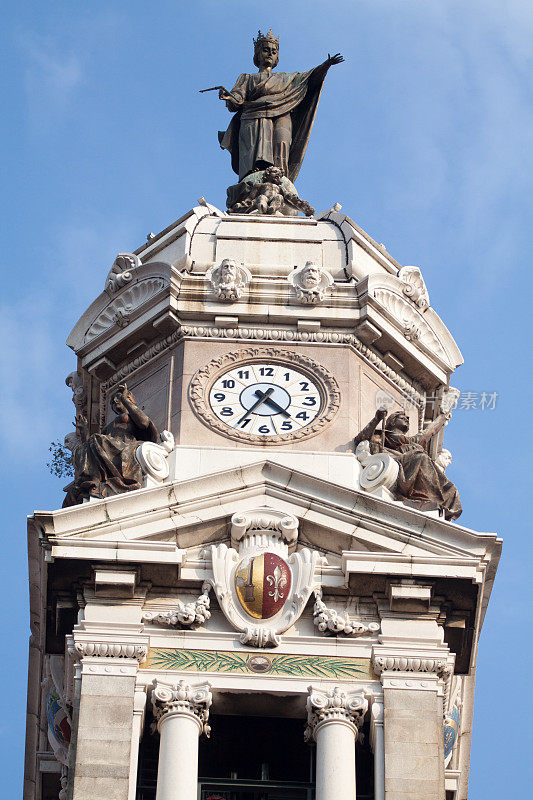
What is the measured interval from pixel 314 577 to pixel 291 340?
6.32 m

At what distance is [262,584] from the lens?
124ft

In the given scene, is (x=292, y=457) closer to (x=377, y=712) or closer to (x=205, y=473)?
(x=205, y=473)

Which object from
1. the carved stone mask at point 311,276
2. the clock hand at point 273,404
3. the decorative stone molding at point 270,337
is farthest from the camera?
the carved stone mask at point 311,276

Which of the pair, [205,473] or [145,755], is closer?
[145,755]

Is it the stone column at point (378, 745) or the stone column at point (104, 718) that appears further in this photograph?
the stone column at point (378, 745)

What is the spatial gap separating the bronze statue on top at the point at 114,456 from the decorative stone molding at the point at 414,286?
19.6 feet

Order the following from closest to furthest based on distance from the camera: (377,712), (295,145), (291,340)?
(377,712) → (291,340) → (295,145)

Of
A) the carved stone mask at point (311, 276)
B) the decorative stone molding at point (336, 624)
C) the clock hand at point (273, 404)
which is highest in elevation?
the carved stone mask at point (311, 276)

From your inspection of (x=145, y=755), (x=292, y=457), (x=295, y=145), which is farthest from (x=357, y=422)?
(x=295, y=145)

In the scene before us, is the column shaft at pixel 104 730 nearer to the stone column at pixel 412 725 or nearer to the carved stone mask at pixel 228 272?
the stone column at pixel 412 725

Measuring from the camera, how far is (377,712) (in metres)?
36.6

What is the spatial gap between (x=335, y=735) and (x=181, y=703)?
2.29 meters

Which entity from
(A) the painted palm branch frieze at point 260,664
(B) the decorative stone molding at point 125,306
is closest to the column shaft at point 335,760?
(A) the painted palm branch frieze at point 260,664

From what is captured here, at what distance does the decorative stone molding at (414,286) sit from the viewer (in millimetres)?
45000
